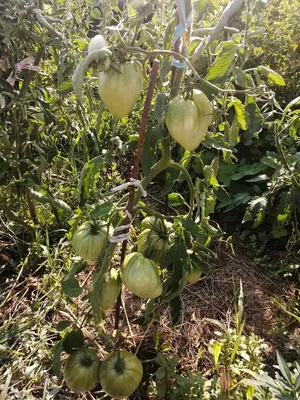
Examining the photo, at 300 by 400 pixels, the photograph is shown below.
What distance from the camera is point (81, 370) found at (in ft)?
3.67

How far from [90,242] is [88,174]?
0.18 m

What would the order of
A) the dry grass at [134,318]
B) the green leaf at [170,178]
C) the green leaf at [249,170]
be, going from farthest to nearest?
the green leaf at [249,170], the dry grass at [134,318], the green leaf at [170,178]

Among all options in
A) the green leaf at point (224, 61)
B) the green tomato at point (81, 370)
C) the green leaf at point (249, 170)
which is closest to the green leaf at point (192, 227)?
the green leaf at point (224, 61)

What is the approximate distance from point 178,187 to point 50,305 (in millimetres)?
982

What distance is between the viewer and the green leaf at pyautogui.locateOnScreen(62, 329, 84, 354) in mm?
1110

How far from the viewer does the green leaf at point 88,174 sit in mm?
1021

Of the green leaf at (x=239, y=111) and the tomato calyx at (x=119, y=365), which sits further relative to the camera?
the tomato calyx at (x=119, y=365)

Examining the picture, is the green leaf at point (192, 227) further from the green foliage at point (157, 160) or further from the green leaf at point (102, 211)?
the green leaf at point (102, 211)

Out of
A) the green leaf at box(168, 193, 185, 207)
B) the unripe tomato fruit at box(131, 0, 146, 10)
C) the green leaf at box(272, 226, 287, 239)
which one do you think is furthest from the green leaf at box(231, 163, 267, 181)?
the unripe tomato fruit at box(131, 0, 146, 10)

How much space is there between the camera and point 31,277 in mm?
Answer: 1676

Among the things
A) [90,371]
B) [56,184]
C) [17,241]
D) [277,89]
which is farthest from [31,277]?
[277,89]

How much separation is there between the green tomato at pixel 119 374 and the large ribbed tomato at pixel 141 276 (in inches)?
9.9

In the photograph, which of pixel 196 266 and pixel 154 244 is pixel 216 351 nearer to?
pixel 196 266

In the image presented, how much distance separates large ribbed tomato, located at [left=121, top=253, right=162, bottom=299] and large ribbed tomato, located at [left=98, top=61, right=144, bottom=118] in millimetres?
387
